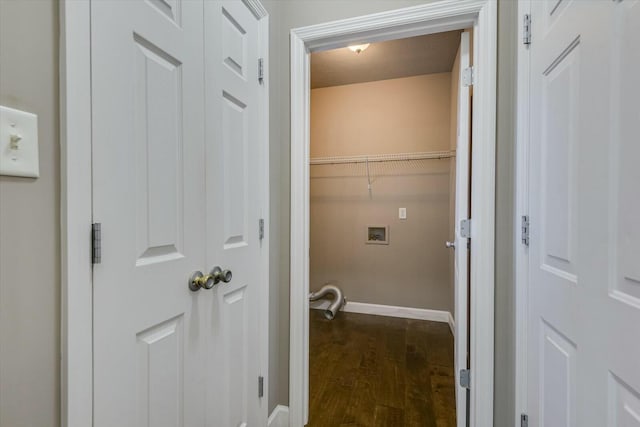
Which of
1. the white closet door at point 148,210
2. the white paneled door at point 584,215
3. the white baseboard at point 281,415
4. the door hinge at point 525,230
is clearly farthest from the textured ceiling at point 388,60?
the white baseboard at point 281,415

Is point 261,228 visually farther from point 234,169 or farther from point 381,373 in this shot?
point 381,373

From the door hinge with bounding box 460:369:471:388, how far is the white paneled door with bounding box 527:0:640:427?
12.0 inches

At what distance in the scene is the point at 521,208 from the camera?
1.21 metres

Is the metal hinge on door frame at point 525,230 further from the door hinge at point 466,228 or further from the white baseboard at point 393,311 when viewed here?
the white baseboard at point 393,311

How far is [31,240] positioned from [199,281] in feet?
1.60

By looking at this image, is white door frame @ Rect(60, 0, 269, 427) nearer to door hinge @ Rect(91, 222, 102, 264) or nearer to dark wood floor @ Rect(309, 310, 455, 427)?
door hinge @ Rect(91, 222, 102, 264)

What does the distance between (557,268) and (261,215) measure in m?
1.18

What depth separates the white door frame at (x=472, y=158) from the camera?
134cm

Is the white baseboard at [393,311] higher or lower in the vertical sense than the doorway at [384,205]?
lower

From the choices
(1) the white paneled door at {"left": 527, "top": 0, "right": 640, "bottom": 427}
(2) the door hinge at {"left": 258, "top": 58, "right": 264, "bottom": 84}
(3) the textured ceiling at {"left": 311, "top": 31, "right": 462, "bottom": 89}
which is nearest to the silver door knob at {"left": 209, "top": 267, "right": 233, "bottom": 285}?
(2) the door hinge at {"left": 258, "top": 58, "right": 264, "bottom": 84}

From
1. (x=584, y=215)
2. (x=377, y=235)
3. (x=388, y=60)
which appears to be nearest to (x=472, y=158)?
(x=584, y=215)

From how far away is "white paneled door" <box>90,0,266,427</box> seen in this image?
2.29 feet

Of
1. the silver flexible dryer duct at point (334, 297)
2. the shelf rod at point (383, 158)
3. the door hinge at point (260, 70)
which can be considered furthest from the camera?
the silver flexible dryer duct at point (334, 297)

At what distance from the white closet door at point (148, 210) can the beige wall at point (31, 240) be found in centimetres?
8
